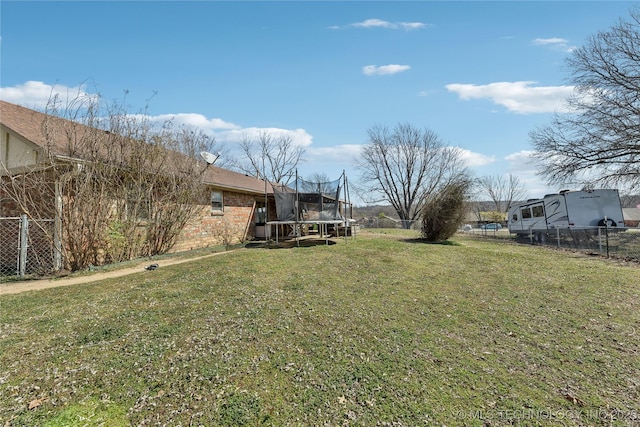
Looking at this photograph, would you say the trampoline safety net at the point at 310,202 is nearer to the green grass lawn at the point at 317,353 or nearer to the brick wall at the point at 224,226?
the brick wall at the point at 224,226

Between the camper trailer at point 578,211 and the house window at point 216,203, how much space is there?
47.2 feet

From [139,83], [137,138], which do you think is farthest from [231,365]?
[139,83]

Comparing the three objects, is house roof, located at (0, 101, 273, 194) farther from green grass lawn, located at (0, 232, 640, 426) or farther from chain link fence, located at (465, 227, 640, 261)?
chain link fence, located at (465, 227, 640, 261)

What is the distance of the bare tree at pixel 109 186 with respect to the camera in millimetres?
6574

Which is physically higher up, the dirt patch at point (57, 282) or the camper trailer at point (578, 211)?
the camper trailer at point (578, 211)

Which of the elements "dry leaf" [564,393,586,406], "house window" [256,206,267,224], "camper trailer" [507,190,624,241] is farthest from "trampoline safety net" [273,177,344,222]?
"camper trailer" [507,190,624,241]

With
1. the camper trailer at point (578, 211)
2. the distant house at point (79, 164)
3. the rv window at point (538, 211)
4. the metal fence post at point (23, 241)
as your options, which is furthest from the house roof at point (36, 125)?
the rv window at point (538, 211)

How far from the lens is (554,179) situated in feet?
51.6

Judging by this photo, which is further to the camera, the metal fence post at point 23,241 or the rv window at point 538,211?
the rv window at point 538,211

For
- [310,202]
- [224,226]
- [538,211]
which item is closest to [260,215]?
[224,226]

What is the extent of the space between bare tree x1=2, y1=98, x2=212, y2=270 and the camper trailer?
51.0ft

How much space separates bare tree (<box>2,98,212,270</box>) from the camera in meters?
6.57

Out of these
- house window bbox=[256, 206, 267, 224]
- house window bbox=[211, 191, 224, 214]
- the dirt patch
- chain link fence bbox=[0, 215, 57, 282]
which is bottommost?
the dirt patch

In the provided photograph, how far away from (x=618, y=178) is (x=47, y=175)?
22.2 metres
